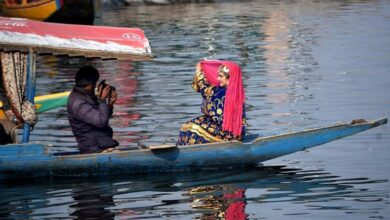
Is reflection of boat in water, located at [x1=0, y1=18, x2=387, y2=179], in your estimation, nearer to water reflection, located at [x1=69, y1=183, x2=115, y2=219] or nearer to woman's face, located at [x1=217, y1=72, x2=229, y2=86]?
water reflection, located at [x1=69, y1=183, x2=115, y2=219]

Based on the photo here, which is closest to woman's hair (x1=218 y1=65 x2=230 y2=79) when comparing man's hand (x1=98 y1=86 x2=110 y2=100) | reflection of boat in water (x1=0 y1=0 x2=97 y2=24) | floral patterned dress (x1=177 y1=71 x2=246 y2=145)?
floral patterned dress (x1=177 y1=71 x2=246 y2=145)

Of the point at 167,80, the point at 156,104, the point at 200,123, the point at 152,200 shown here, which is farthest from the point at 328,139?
the point at 167,80

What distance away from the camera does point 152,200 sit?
1204 centimetres

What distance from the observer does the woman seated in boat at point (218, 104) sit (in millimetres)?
13000

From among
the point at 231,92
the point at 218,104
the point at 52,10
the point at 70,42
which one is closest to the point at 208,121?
the point at 218,104

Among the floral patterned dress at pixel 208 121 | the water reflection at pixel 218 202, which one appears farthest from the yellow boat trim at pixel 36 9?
the water reflection at pixel 218 202

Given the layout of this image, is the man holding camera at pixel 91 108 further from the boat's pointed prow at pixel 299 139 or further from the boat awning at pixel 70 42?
the boat's pointed prow at pixel 299 139

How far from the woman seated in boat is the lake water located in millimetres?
421

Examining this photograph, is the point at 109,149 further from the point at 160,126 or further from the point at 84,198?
the point at 160,126

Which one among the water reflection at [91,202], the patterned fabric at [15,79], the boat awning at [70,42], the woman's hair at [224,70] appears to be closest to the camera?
the water reflection at [91,202]

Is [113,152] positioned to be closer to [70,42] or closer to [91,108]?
[91,108]

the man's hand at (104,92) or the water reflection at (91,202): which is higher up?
the man's hand at (104,92)

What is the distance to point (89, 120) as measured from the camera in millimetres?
12742

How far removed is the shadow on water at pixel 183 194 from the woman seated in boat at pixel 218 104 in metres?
0.42
